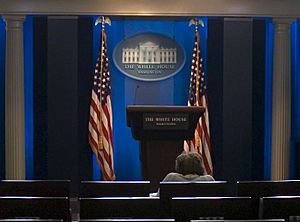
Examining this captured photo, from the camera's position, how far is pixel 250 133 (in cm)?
845

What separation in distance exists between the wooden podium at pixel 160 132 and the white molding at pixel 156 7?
5.25 ft

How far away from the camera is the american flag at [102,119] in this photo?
25.7 ft

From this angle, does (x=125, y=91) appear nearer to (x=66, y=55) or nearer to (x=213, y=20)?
(x=66, y=55)

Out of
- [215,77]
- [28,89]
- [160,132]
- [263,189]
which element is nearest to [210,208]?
[263,189]

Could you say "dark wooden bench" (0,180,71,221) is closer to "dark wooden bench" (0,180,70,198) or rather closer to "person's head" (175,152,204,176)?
"dark wooden bench" (0,180,70,198)

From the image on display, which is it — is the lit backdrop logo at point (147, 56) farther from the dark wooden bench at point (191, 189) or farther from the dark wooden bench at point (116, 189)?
the dark wooden bench at point (191, 189)

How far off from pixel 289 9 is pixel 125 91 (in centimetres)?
254

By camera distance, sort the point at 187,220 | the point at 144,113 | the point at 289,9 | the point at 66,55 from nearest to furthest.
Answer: the point at 187,220, the point at 144,113, the point at 289,9, the point at 66,55

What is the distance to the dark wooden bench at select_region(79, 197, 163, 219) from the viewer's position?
3.54 meters

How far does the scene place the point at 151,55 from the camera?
27.5 feet

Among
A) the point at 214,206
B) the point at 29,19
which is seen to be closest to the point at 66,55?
the point at 29,19

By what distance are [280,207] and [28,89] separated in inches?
213

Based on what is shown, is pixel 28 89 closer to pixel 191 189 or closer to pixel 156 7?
pixel 156 7

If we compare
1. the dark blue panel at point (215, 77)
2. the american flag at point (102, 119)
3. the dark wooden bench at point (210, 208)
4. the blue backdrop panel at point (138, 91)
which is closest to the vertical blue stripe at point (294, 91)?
the dark blue panel at point (215, 77)
